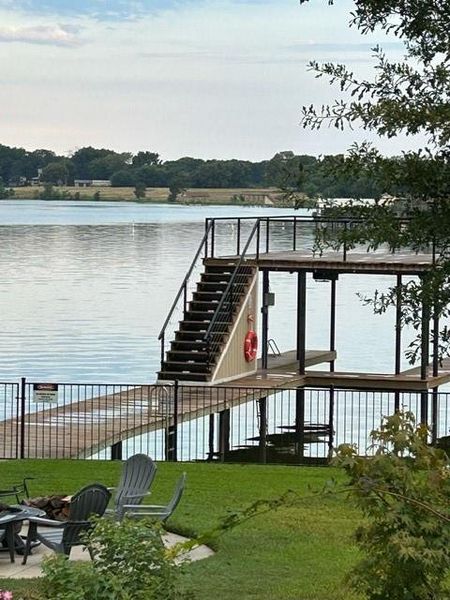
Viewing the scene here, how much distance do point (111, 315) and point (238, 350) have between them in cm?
3638

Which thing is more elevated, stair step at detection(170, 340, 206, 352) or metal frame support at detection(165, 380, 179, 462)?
stair step at detection(170, 340, 206, 352)

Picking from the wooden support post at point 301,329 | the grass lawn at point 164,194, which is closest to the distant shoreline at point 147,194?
the grass lawn at point 164,194

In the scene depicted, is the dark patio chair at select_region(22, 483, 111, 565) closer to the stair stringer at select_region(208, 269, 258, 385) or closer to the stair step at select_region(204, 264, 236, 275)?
the stair stringer at select_region(208, 269, 258, 385)

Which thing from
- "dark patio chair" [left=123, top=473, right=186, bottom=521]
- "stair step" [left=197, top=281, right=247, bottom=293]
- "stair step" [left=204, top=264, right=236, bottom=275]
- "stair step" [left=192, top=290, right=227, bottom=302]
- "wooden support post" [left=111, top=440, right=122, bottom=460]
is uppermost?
"stair step" [left=204, top=264, right=236, bottom=275]

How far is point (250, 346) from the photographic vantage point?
32.4m

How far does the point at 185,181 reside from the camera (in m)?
105

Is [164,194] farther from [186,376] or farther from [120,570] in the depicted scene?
[120,570]

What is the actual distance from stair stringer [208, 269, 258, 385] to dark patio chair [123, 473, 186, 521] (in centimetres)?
1623

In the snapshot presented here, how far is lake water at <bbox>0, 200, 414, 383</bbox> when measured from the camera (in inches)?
1977

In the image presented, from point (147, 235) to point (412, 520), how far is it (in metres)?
158

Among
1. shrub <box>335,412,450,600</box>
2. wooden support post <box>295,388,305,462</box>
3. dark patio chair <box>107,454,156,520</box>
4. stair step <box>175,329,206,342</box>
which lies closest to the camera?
shrub <box>335,412,450,600</box>

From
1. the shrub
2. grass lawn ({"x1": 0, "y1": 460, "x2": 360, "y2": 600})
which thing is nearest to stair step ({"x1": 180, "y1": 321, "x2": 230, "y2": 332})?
grass lawn ({"x1": 0, "y1": 460, "x2": 360, "y2": 600})

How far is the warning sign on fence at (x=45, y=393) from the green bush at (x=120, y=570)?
11855 mm

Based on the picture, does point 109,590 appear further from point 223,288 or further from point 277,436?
point 277,436
